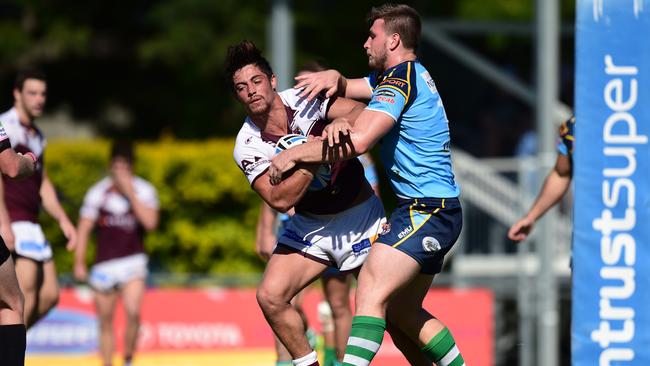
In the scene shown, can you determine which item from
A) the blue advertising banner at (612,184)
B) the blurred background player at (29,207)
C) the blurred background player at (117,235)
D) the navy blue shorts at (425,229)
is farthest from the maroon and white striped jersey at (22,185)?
the blue advertising banner at (612,184)

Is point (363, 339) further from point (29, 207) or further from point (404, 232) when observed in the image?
point (29, 207)

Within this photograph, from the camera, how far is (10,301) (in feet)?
21.9

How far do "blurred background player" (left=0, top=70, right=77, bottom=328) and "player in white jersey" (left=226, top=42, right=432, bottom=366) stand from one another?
8.55ft

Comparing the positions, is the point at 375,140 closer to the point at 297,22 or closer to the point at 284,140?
the point at 284,140

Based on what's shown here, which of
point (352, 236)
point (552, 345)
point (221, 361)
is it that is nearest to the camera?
point (352, 236)

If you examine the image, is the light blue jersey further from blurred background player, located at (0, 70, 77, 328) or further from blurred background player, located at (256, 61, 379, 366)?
blurred background player, located at (0, 70, 77, 328)

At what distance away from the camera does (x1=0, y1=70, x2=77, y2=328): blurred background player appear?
891 centimetres

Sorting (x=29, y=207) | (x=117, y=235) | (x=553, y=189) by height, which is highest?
(x=553, y=189)

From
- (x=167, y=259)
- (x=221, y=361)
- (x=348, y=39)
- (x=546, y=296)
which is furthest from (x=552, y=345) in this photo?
(x=348, y=39)

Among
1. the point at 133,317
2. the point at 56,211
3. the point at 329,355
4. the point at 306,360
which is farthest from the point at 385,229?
the point at 133,317

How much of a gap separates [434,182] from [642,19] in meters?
1.64

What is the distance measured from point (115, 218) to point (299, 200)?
5.83 m

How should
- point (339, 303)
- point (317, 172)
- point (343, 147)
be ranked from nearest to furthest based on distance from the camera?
1. point (343, 147)
2. point (317, 172)
3. point (339, 303)

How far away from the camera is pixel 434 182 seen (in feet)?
22.1
